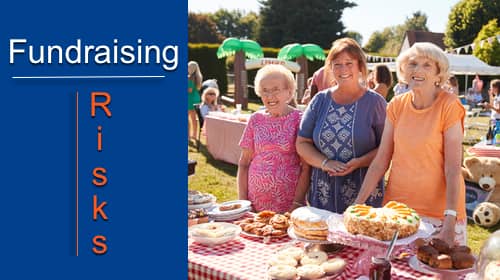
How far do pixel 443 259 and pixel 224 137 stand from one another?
6279mm

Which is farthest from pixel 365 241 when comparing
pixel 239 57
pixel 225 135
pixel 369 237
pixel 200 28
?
pixel 200 28

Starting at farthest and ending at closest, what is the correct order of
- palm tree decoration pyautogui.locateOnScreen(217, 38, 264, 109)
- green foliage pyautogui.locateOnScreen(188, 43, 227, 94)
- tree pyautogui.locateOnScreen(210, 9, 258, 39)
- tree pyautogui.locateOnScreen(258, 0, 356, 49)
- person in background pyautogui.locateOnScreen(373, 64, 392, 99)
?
tree pyautogui.locateOnScreen(210, 9, 258, 39) → tree pyautogui.locateOnScreen(258, 0, 356, 49) → green foliage pyautogui.locateOnScreen(188, 43, 227, 94) → palm tree decoration pyautogui.locateOnScreen(217, 38, 264, 109) → person in background pyautogui.locateOnScreen(373, 64, 392, 99)

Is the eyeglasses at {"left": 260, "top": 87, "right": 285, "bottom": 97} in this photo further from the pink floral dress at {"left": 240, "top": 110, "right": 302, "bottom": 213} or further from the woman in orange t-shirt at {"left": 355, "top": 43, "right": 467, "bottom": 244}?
the woman in orange t-shirt at {"left": 355, "top": 43, "right": 467, "bottom": 244}

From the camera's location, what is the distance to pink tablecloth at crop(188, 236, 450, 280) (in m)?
1.90

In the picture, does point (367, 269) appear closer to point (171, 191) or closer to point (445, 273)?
point (445, 273)

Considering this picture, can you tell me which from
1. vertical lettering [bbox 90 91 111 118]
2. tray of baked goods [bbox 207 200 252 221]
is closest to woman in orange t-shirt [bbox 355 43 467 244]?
tray of baked goods [bbox 207 200 252 221]

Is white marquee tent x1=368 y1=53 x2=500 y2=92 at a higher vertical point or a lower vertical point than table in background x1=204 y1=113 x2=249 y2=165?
higher

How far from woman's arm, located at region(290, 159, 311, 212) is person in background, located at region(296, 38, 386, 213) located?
0.15 feet

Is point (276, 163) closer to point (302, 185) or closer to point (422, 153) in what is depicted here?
point (302, 185)

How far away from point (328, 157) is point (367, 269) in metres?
0.87

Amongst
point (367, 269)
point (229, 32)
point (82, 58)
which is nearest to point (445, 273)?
point (367, 269)

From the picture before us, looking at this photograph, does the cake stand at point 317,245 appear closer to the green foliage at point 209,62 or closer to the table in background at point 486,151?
the table in background at point 486,151

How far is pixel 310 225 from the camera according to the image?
206 cm

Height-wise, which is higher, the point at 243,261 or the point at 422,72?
the point at 422,72
